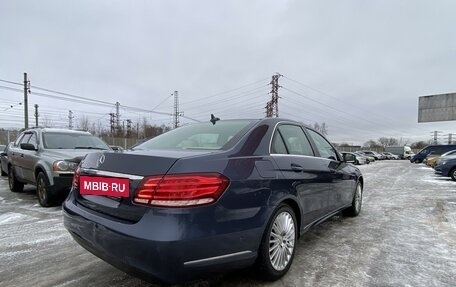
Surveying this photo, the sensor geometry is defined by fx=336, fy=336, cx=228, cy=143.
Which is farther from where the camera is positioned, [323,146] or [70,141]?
[70,141]

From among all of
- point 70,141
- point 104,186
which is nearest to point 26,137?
point 70,141

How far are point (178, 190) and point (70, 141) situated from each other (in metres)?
6.18

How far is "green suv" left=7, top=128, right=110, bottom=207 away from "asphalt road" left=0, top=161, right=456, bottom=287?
1.51 feet

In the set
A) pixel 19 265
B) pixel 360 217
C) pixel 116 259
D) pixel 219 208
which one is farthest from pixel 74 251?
pixel 360 217

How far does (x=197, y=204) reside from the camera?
8.00 ft

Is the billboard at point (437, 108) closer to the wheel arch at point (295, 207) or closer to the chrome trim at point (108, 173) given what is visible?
the wheel arch at point (295, 207)

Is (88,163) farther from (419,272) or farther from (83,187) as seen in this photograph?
(419,272)

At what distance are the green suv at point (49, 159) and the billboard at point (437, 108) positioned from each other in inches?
1496

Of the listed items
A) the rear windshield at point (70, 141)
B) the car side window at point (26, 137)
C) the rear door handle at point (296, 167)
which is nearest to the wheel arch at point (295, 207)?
the rear door handle at point (296, 167)

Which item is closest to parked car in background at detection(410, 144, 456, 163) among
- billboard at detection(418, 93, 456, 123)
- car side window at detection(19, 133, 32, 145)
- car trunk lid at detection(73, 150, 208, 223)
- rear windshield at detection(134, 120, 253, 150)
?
billboard at detection(418, 93, 456, 123)

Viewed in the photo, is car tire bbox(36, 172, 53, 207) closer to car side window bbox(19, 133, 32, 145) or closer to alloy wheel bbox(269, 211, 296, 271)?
car side window bbox(19, 133, 32, 145)

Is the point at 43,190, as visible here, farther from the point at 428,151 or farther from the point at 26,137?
the point at 428,151

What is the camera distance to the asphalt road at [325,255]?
3234mm

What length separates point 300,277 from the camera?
3.32 metres
